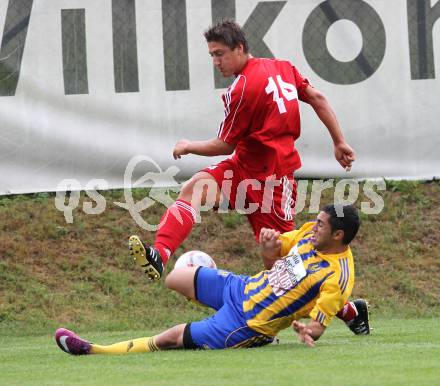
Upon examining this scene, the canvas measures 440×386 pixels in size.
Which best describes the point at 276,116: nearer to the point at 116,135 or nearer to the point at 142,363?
the point at 142,363

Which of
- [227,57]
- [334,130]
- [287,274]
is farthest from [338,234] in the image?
[227,57]

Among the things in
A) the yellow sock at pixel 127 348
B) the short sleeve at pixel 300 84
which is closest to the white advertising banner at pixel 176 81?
the short sleeve at pixel 300 84

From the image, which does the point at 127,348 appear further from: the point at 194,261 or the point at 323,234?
the point at 323,234

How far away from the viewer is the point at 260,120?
7.89 metres

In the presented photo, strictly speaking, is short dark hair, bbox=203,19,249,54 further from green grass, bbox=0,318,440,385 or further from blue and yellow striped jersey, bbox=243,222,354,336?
green grass, bbox=0,318,440,385

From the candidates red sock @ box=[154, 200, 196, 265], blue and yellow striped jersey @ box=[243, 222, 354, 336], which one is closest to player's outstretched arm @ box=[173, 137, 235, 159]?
red sock @ box=[154, 200, 196, 265]

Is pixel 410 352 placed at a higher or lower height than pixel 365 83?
lower

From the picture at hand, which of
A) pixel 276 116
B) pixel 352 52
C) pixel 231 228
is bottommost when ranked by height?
pixel 231 228

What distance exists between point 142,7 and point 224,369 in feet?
23.9

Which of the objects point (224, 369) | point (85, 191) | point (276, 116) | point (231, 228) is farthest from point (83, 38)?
point (224, 369)

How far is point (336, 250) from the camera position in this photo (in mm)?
6703

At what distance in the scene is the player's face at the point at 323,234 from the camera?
6.66 m

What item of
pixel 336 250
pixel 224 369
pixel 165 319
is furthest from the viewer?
pixel 165 319

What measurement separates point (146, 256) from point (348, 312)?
1451mm
